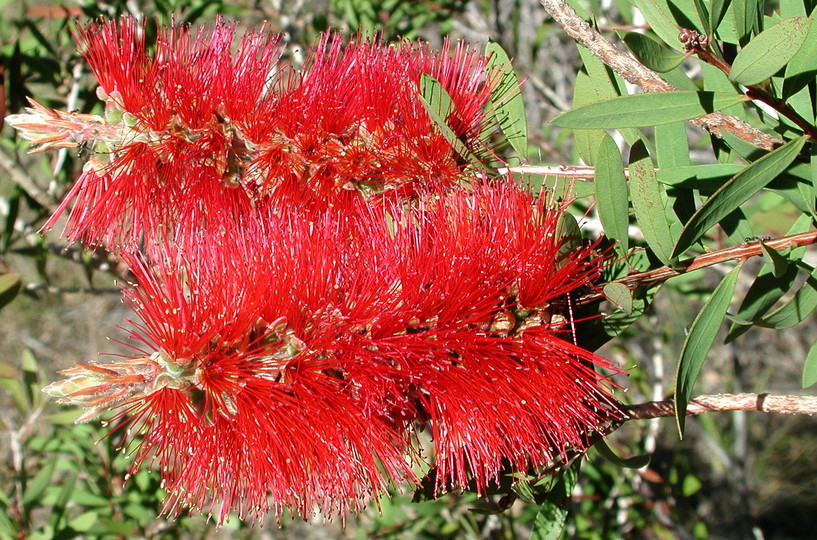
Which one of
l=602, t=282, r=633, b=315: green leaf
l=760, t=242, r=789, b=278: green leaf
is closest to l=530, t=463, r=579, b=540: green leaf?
l=602, t=282, r=633, b=315: green leaf

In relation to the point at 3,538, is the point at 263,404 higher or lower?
higher

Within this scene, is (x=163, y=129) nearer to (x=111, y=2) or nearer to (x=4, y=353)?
(x=111, y=2)

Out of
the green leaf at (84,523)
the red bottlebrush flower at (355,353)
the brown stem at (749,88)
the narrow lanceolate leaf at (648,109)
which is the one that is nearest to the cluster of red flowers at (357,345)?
the red bottlebrush flower at (355,353)

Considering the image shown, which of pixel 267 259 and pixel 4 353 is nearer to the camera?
pixel 267 259

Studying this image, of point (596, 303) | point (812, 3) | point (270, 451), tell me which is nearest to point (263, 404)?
point (270, 451)

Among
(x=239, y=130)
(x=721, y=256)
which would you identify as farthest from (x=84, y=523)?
(x=721, y=256)

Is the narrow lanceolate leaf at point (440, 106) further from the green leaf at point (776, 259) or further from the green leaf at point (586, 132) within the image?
the green leaf at point (776, 259)

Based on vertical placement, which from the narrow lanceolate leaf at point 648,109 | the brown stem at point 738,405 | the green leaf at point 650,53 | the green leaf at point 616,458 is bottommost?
the green leaf at point 616,458
